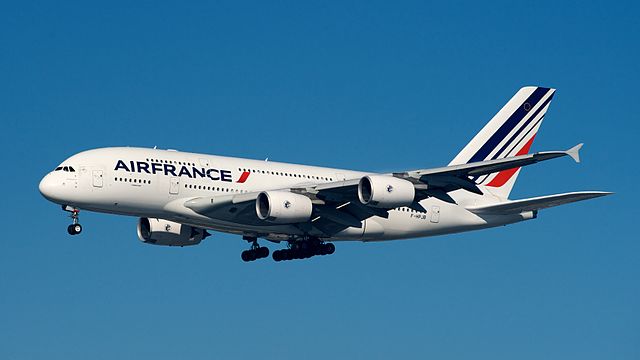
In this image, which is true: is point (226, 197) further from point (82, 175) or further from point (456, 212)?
point (456, 212)

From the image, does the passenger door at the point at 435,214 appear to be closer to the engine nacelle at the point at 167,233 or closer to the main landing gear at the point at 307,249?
the main landing gear at the point at 307,249

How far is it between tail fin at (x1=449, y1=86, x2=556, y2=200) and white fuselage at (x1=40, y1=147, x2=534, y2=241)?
6.23m

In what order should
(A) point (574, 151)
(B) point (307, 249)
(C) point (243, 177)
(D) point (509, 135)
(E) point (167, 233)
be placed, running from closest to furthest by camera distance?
(A) point (574, 151)
(C) point (243, 177)
(B) point (307, 249)
(E) point (167, 233)
(D) point (509, 135)

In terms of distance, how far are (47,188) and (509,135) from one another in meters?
25.3

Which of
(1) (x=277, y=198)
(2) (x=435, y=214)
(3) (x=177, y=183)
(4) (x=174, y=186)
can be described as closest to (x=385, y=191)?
(1) (x=277, y=198)

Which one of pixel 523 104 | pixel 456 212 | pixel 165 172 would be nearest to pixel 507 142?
pixel 523 104

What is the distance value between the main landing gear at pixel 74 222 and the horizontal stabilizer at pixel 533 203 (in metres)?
19.0

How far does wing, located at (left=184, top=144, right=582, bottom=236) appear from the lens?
48.9 metres

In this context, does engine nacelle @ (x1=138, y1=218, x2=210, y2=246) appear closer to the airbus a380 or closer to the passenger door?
the airbus a380

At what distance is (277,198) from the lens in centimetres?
4959

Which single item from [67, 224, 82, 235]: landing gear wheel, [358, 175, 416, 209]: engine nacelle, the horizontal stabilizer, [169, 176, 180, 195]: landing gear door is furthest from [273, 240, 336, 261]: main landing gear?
[67, 224, 82, 235]: landing gear wheel

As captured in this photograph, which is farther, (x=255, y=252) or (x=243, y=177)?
(x=255, y=252)

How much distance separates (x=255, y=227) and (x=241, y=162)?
3118 mm

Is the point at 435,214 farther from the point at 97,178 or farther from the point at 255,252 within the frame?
the point at 97,178
